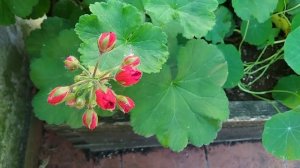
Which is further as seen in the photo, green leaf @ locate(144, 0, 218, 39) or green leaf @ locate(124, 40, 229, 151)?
green leaf @ locate(124, 40, 229, 151)

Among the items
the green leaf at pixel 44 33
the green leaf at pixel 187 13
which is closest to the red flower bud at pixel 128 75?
the green leaf at pixel 187 13

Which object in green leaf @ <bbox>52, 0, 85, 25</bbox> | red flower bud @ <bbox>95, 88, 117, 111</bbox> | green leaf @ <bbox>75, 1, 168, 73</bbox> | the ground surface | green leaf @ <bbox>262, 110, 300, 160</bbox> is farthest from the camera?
the ground surface

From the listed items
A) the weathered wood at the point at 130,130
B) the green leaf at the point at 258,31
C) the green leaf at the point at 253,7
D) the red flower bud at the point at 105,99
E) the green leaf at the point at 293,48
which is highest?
the red flower bud at the point at 105,99

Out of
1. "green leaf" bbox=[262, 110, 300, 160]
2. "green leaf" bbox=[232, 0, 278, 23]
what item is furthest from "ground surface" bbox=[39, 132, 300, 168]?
"green leaf" bbox=[232, 0, 278, 23]

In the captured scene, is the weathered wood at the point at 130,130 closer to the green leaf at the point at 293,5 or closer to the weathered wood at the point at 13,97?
the weathered wood at the point at 13,97

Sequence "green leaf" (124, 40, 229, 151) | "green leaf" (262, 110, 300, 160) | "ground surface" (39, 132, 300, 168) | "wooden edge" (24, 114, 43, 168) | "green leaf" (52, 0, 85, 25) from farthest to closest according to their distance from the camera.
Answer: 1. "ground surface" (39, 132, 300, 168)
2. "wooden edge" (24, 114, 43, 168)
3. "green leaf" (52, 0, 85, 25)
4. "green leaf" (262, 110, 300, 160)
5. "green leaf" (124, 40, 229, 151)

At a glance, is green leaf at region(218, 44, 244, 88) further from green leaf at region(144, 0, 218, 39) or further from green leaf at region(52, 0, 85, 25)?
green leaf at region(52, 0, 85, 25)

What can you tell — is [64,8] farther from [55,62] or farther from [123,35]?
[123,35]
